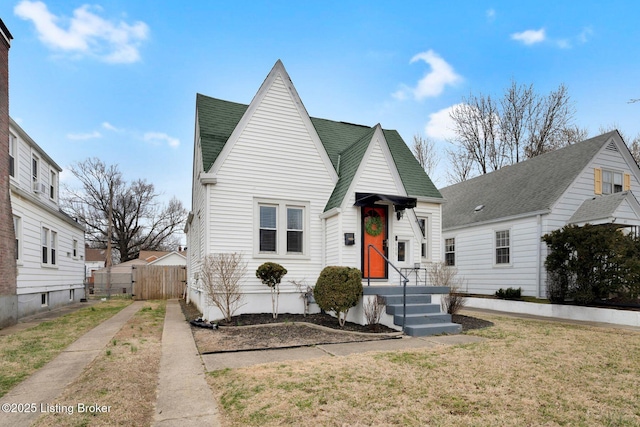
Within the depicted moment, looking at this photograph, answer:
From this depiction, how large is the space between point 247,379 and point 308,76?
13.1 m

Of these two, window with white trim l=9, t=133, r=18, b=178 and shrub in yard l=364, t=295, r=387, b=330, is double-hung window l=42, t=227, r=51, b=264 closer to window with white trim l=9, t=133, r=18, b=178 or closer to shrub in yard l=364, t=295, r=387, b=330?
window with white trim l=9, t=133, r=18, b=178

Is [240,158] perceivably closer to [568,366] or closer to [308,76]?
[308,76]

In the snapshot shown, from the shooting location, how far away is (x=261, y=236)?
11266 millimetres

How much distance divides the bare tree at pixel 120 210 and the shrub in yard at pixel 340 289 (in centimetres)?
3959

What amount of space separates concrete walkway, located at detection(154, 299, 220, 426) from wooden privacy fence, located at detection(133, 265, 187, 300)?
1470cm

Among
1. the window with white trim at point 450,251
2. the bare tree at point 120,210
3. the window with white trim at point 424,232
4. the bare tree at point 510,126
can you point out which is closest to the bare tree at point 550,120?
the bare tree at point 510,126

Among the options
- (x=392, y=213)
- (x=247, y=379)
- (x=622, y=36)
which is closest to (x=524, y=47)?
→ (x=622, y=36)

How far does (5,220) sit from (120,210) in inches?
1499

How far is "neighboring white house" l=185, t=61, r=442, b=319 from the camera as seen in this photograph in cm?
1092

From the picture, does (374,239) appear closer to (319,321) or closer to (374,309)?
(374,309)

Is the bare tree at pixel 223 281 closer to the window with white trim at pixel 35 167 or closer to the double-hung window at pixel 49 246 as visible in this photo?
the double-hung window at pixel 49 246

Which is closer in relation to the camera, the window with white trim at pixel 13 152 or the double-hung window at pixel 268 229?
the double-hung window at pixel 268 229

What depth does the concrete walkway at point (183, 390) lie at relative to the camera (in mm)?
3969

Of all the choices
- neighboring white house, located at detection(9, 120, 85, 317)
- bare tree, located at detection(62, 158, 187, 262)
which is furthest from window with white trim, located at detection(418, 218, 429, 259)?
bare tree, located at detection(62, 158, 187, 262)
